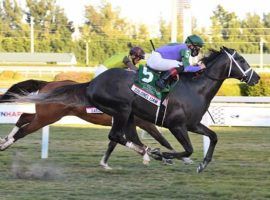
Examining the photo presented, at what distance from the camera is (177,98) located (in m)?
8.91

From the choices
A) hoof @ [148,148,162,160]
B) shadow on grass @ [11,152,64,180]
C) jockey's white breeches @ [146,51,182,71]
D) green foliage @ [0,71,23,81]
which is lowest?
green foliage @ [0,71,23,81]

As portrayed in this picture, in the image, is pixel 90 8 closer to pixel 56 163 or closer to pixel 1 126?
pixel 1 126

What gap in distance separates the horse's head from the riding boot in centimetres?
64

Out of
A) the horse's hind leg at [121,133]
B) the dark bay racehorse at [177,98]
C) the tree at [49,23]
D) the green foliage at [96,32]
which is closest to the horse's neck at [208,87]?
the dark bay racehorse at [177,98]

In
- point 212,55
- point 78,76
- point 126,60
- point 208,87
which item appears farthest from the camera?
point 78,76

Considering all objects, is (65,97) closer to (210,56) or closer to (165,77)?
(165,77)

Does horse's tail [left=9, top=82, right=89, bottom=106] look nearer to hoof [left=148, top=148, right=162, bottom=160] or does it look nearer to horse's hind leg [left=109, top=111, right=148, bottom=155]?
horse's hind leg [left=109, top=111, right=148, bottom=155]

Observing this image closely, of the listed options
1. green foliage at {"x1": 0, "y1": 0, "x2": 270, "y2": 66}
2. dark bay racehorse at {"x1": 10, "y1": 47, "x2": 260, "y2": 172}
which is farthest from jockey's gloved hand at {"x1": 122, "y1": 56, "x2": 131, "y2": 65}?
green foliage at {"x1": 0, "y1": 0, "x2": 270, "y2": 66}

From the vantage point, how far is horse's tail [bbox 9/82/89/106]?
960 centimetres

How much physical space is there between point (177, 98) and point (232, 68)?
1.01 meters

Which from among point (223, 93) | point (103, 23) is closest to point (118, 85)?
point (223, 93)

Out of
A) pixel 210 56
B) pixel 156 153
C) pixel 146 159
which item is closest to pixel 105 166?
pixel 146 159

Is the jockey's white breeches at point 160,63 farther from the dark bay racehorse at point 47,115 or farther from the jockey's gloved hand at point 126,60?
the dark bay racehorse at point 47,115

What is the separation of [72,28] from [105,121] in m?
74.9
